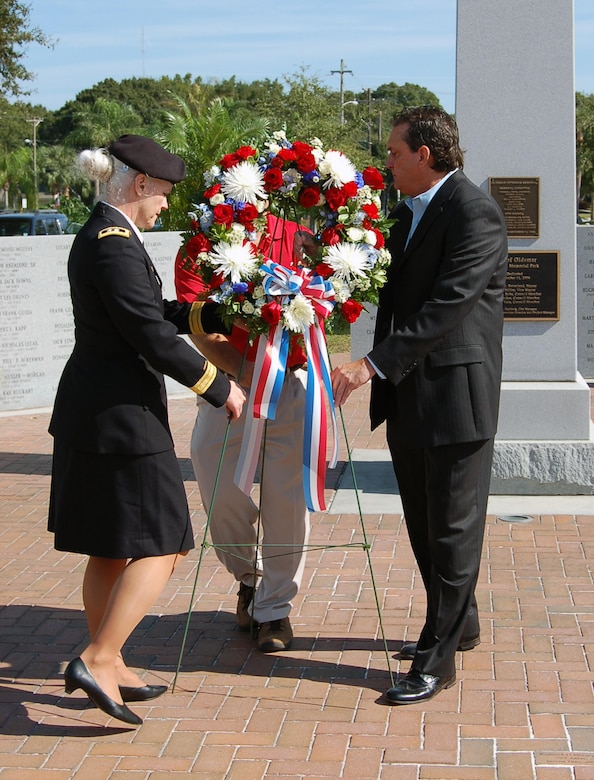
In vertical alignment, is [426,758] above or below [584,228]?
below

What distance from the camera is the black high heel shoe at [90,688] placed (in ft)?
12.2

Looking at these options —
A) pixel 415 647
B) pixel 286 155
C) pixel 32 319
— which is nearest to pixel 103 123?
pixel 32 319

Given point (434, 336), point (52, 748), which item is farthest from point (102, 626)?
point (434, 336)

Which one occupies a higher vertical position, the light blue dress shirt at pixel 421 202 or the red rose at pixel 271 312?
the light blue dress shirt at pixel 421 202

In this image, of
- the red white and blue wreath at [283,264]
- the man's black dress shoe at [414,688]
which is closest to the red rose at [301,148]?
the red white and blue wreath at [283,264]

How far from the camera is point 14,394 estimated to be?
1042cm

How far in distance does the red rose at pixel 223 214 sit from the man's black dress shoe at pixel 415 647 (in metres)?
1.83

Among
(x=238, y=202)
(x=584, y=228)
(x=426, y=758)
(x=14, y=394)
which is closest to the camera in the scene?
(x=426, y=758)

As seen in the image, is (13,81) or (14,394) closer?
(14,394)

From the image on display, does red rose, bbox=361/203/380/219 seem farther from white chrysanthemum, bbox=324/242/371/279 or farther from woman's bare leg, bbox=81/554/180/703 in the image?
woman's bare leg, bbox=81/554/180/703

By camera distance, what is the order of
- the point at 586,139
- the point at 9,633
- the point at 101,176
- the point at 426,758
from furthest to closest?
the point at 586,139 < the point at 9,633 < the point at 101,176 < the point at 426,758

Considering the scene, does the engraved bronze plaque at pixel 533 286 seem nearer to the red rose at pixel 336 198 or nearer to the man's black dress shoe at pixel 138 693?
the red rose at pixel 336 198

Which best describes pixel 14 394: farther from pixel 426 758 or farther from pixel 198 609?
pixel 426 758

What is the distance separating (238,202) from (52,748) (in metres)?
2.00
